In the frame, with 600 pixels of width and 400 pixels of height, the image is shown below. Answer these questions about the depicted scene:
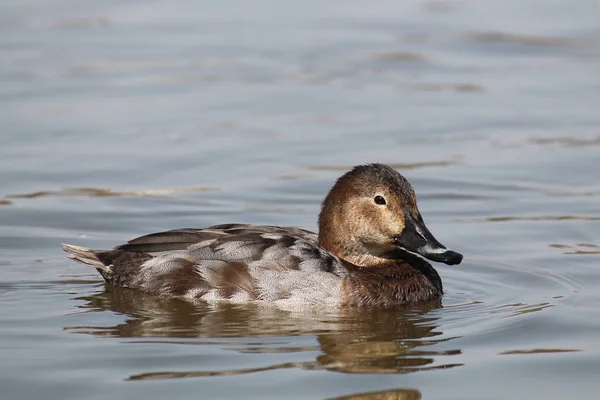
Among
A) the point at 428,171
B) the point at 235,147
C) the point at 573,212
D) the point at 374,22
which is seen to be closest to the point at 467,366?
the point at 573,212

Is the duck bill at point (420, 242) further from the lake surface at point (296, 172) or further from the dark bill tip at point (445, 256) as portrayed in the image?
the lake surface at point (296, 172)

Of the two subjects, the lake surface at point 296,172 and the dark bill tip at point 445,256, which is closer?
the lake surface at point 296,172

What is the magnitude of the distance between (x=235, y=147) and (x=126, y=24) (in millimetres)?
6579

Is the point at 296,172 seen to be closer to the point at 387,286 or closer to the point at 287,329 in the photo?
the point at 387,286

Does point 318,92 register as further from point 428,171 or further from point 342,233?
point 342,233

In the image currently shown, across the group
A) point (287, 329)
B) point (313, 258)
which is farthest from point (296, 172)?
point (287, 329)

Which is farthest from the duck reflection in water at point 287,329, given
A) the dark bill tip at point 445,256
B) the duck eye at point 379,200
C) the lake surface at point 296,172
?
the duck eye at point 379,200

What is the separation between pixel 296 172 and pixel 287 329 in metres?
4.67

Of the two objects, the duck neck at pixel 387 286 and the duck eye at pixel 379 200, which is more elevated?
the duck eye at pixel 379 200

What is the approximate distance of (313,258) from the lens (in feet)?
30.3

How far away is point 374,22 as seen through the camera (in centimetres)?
2005

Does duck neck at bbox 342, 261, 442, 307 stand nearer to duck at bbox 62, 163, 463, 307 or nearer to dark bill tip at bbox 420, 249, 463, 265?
duck at bbox 62, 163, 463, 307

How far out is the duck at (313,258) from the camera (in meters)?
9.20

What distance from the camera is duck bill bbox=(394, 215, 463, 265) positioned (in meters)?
9.39
